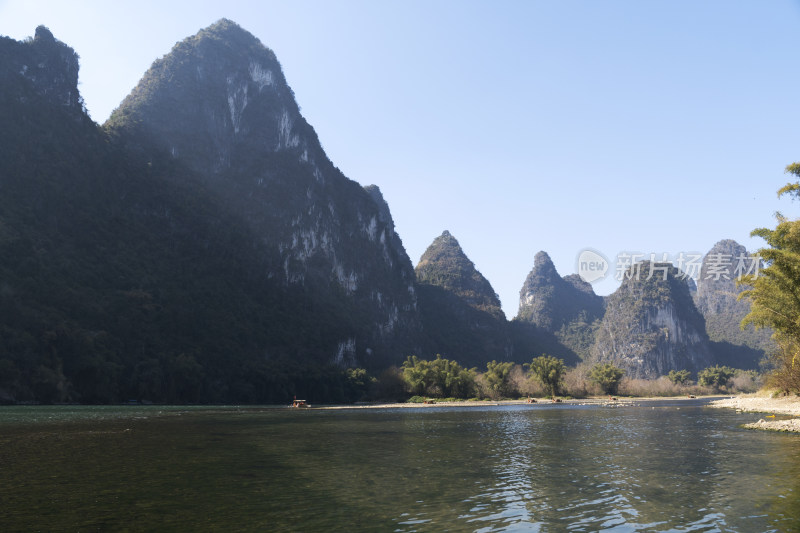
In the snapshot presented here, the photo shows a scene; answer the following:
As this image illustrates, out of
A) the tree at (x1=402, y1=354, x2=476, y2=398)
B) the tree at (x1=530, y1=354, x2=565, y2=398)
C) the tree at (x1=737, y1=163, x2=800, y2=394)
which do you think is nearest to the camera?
the tree at (x1=737, y1=163, x2=800, y2=394)

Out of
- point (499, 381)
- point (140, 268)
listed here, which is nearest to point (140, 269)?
point (140, 268)

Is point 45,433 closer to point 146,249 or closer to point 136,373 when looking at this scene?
point 136,373

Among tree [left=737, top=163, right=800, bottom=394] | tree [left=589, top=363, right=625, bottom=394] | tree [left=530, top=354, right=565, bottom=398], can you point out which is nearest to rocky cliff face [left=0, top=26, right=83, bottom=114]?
tree [left=530, top=354, right=565, bottom=398]

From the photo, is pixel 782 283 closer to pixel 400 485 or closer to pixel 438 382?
pixel 400 485

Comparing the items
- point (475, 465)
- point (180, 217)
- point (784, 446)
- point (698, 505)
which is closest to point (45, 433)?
point (475, 465)

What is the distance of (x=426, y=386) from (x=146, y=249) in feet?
276

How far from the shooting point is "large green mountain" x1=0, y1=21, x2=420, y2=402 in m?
96.9

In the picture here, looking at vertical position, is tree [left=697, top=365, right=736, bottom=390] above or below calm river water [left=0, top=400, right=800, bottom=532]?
below

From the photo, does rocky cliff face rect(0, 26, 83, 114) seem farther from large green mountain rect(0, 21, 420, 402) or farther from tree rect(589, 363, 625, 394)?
tree rect(589, 363, 625, 394)

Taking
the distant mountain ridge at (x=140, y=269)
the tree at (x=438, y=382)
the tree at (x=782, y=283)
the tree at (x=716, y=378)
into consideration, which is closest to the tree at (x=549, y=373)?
the tree at (x=438, y=382)

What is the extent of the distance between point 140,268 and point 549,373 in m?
105

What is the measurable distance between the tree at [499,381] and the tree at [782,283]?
73.8 m

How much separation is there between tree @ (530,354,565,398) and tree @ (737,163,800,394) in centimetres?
7630

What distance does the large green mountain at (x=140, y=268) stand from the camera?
9694 cm
